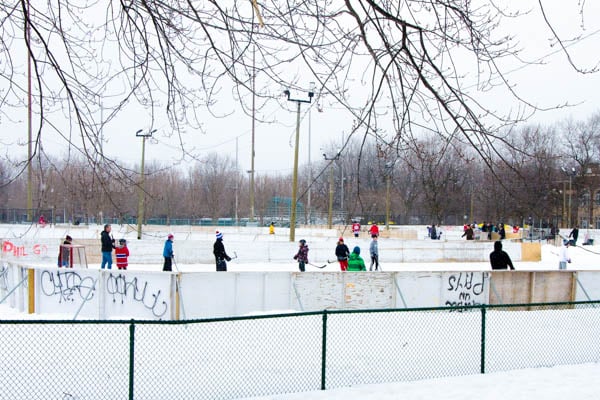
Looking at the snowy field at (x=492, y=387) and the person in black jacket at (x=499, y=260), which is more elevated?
the person in black jacket at (x=499, y=260)

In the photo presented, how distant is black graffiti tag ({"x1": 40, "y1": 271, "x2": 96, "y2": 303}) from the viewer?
12570 mm

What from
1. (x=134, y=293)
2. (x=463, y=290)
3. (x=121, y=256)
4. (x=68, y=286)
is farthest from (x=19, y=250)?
(x=463, y=290)

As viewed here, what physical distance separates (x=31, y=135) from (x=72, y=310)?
18.5 feet

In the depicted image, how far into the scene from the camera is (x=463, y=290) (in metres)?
14.3

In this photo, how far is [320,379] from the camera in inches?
332

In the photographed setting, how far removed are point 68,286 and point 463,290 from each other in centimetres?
859

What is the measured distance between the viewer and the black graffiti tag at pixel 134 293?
12.1m

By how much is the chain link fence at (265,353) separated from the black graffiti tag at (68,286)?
4.34 ft

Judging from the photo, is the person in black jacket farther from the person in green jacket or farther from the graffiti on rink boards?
the person in green jacket

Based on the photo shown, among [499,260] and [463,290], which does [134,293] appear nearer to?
[463,290]

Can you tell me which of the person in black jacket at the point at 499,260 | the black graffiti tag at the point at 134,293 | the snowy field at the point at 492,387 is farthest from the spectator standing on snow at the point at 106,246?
the snowy field at the point at 492,387

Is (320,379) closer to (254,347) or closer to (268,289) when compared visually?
(254,347)

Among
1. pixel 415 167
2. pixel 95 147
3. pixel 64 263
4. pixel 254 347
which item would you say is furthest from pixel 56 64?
pixel 64 263

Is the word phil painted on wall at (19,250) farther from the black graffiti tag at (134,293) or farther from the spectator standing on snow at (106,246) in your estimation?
the black graffiti tag at (134,293)
